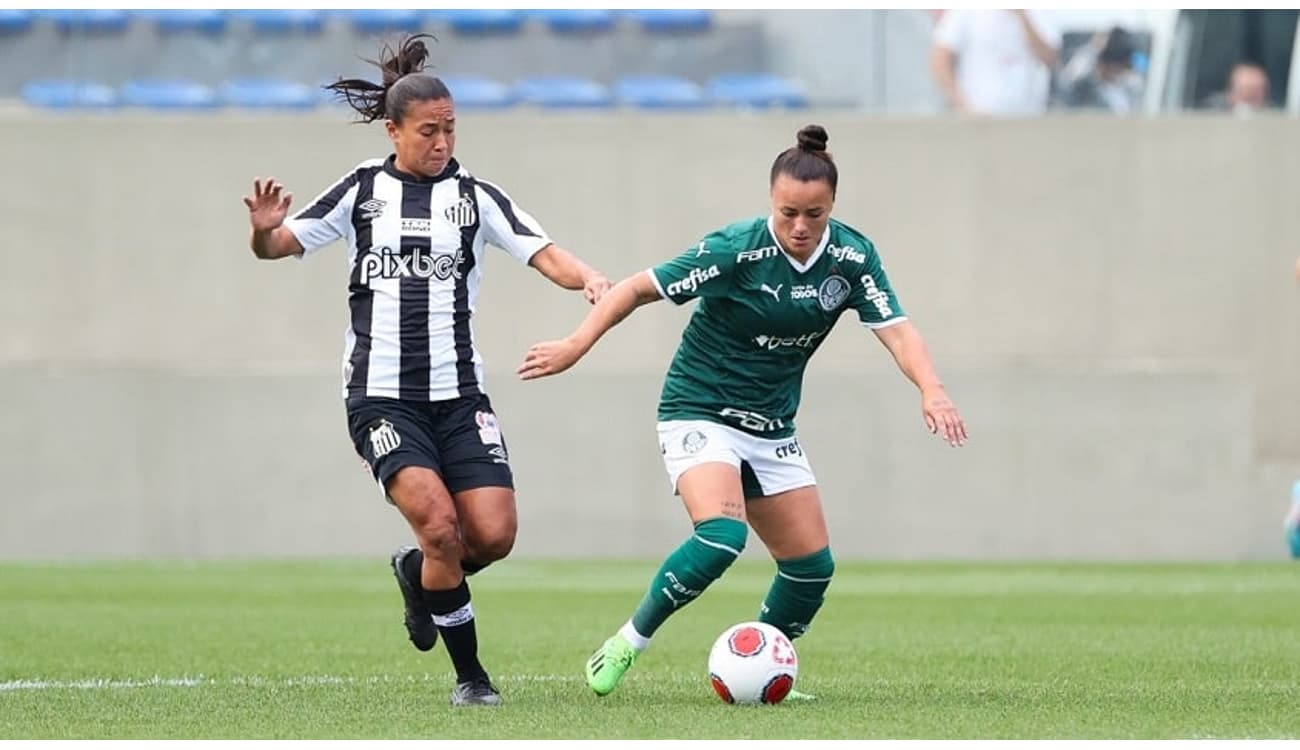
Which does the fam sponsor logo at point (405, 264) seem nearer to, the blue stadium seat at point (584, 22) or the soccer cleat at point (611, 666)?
the soccer cleat at point (611, 666)

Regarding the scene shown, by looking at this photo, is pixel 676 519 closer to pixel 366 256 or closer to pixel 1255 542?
pixel 1255 542

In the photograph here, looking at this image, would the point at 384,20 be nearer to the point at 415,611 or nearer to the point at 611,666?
the point at 415,611

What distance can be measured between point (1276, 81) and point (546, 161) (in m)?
6.47

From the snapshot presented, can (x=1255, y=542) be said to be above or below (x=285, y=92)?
below

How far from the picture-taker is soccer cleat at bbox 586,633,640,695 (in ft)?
23.7

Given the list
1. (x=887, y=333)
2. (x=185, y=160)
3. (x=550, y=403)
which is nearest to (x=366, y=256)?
(x=887, y=333)

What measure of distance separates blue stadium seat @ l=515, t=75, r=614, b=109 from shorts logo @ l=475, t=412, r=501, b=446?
39.6 ft

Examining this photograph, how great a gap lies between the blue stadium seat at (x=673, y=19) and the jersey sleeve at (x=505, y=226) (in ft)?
38.7

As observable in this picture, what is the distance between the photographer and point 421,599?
7879 millimetres

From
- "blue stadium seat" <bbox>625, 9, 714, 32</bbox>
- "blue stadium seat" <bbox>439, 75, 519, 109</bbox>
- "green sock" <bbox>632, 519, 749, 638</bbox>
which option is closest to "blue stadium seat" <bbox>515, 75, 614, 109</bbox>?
"blue stadium seat" <bbox>439, 75, 519, 109</bbox>

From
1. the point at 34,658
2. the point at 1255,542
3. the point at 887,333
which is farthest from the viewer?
the point at 1255,542

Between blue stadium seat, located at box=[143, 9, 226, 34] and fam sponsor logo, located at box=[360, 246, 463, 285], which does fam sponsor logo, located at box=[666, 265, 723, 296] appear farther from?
blue stadium seat, located at box=[143, 9, 226, 34]

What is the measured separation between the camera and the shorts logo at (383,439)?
7.20 metres

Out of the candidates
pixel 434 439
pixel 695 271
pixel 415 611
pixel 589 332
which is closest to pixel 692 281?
pixel 695 271
